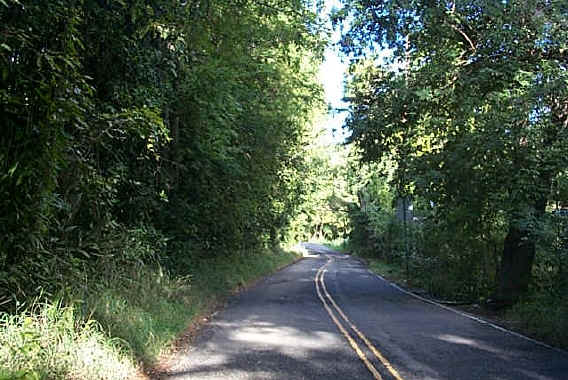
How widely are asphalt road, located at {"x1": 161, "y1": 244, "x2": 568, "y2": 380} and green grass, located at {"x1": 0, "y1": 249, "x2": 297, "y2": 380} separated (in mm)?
594

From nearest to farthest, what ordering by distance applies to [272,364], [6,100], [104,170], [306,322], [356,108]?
[6,100]
[272,364]
[104,170]
[306,322]
[356,108]

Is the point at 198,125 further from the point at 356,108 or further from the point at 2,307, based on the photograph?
the point at 2,307

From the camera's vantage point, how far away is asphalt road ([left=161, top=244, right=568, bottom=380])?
8.08 meters

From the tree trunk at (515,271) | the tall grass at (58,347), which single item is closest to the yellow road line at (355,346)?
the tall grass at (58,347)

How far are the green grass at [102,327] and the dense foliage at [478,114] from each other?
7.72m

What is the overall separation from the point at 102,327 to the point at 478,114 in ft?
34.4

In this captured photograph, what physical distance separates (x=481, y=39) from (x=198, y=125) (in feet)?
25.9

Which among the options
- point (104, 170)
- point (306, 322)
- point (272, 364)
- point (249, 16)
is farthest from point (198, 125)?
point (272, 364)

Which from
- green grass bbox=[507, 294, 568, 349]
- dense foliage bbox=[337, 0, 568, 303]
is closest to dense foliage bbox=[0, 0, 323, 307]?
dense foliage bbox=[337, 0, 568, 303]

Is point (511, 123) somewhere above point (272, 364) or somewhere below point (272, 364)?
above

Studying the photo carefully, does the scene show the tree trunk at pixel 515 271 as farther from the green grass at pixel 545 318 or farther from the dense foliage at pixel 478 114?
the green grass at pixel 545 318

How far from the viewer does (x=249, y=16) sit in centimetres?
1444

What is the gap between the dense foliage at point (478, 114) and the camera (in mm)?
13227

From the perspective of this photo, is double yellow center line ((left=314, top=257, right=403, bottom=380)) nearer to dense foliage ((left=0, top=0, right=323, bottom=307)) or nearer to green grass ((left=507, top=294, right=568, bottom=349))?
green grass ((left=507, top=294, right=568, bottom=349))
